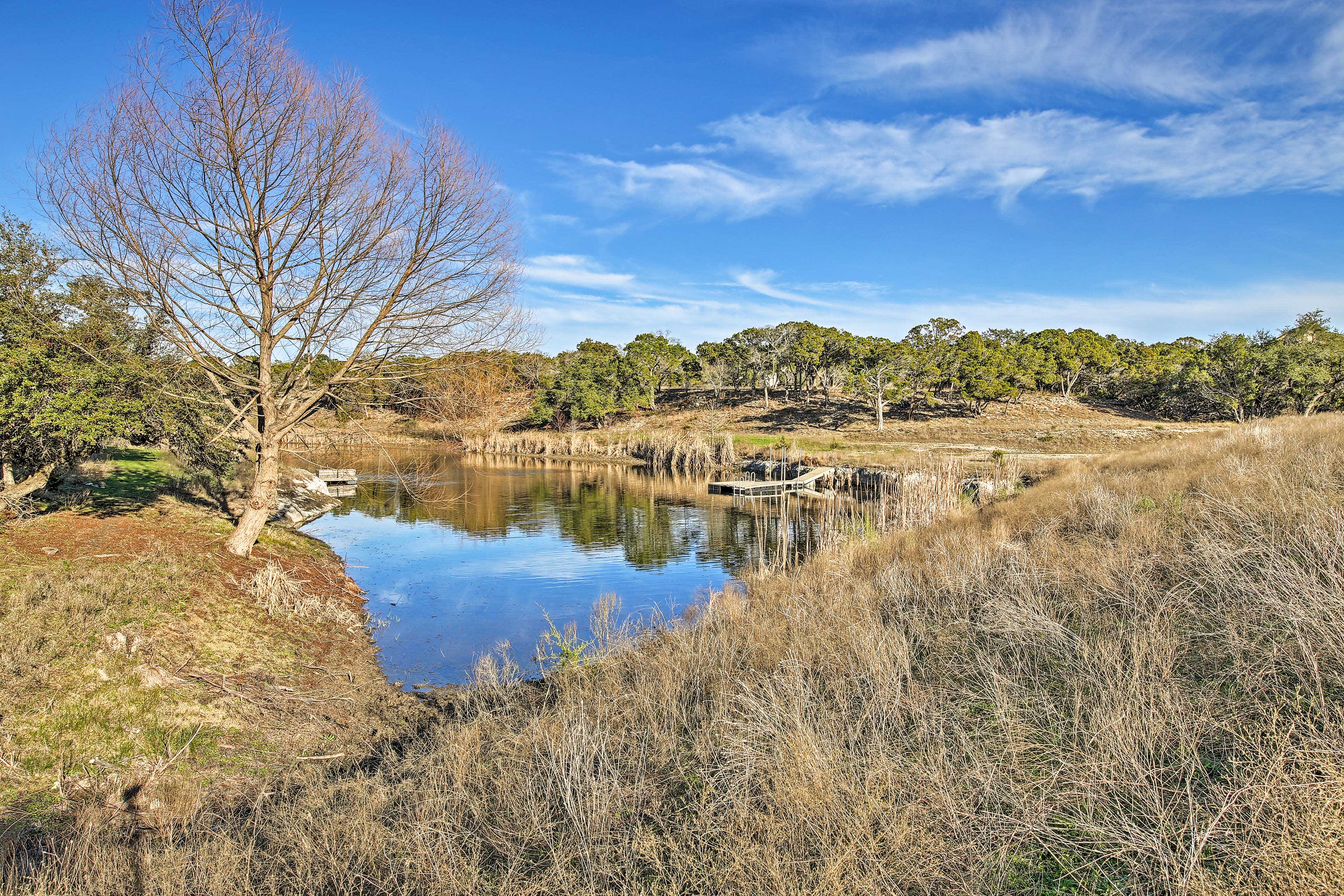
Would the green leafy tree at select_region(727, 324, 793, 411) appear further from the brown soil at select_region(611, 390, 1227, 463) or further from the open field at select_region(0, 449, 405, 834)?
the open field at select_region(0, 449, 405, 834)

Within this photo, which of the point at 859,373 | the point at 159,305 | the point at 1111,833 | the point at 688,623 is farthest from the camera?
the point at 859,373

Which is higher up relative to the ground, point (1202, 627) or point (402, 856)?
point (1202, 627)

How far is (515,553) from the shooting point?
18.8 m

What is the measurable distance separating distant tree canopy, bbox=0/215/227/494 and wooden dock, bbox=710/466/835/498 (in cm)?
2257

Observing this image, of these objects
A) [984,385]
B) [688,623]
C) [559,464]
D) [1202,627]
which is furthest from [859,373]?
[1202,627]

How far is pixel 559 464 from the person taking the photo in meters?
45.0

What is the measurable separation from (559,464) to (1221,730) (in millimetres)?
42308

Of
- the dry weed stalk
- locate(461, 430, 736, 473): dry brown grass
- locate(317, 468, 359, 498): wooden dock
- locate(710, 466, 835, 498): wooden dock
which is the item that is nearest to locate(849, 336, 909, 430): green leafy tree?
locate(461, 430, 736, 473): dry brown grass

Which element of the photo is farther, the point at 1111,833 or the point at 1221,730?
the point at 1221,730

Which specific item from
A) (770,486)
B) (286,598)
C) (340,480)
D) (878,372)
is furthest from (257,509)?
(878,372)

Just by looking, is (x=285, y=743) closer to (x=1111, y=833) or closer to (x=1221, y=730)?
(x=1111, y=833)

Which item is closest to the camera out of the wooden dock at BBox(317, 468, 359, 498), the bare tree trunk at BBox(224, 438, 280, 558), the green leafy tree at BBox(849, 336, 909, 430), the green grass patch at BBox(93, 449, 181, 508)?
the bare tree trunk at BBox(224, 438, 280, 558)

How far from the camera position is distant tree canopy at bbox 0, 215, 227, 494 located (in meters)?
8.73

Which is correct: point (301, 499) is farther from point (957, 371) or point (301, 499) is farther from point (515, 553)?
point (957, 371)
